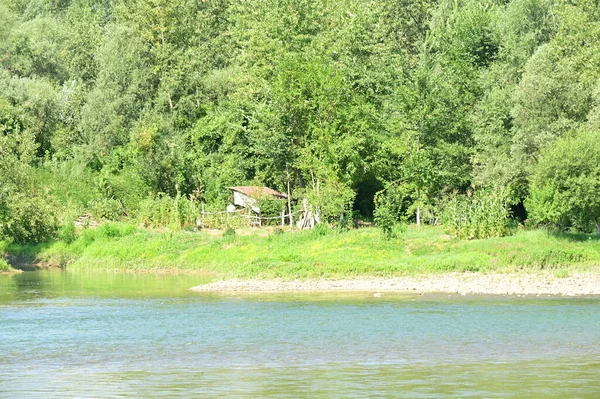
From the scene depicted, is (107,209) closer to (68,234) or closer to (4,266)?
(68,234)

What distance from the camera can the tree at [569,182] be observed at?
2061 inches

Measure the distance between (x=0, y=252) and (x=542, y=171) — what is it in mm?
35564

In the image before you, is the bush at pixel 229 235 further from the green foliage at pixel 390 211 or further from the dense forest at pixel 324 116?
the green foliage at pixel 390 211

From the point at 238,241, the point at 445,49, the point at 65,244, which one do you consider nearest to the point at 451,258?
the point at 238,241

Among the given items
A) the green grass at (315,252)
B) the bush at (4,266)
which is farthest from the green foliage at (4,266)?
the green grass at (315,252)

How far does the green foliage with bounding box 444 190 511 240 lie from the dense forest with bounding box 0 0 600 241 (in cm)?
27

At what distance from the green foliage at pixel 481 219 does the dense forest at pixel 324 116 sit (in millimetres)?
272

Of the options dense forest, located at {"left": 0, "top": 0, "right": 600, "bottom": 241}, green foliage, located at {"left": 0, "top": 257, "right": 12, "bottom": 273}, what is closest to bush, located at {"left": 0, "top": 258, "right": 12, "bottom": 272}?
green foliage, located at {"left": 0, "top": 257, "right": 12, "bottom": 273}

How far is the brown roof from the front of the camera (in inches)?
2832

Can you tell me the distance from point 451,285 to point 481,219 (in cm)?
934

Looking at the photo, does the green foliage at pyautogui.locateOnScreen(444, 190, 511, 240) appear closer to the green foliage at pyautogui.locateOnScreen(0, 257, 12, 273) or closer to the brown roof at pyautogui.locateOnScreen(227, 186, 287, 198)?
the brown roof at pyautogui.locateOnScreen(227, 186, 287, 198)

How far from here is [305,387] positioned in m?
27.6

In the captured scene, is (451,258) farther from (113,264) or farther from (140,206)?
(140,206)

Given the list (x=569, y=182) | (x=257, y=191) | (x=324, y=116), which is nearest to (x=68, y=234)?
(x=257, y=191)
